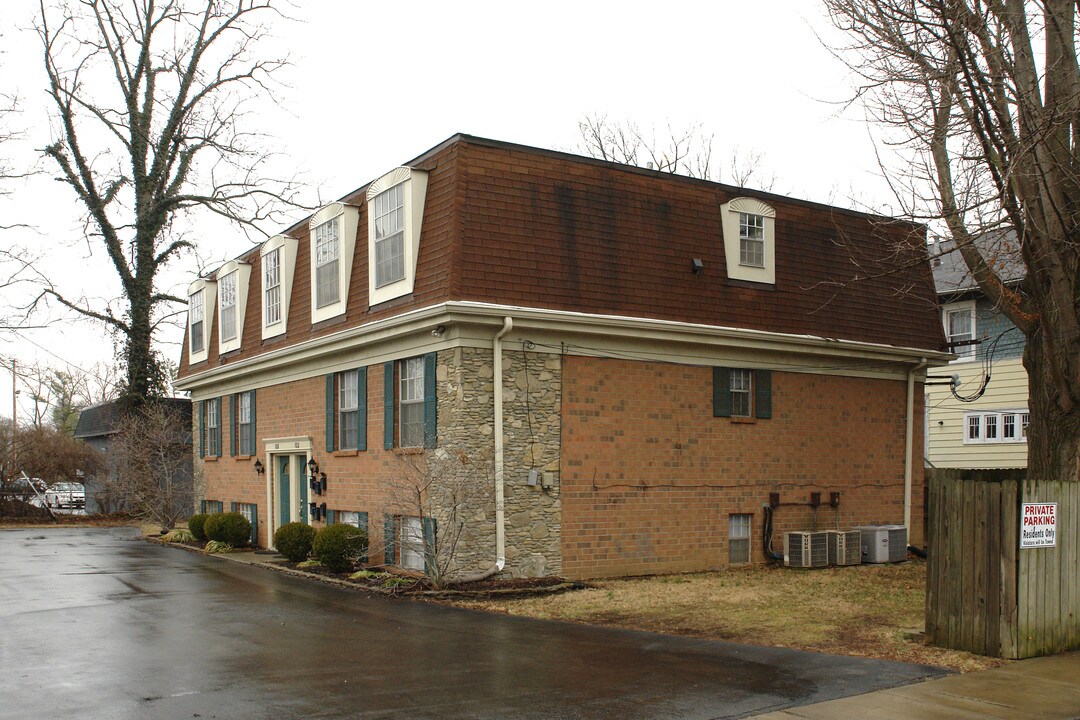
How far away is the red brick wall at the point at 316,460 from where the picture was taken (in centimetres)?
1747

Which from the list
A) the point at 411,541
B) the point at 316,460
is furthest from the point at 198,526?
the point at 411,541

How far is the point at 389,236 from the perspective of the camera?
16922 mm

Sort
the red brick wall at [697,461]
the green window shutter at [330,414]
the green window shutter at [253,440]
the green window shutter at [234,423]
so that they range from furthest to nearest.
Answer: the green window shutter at [234,423] < the green window shutter at [253,440] < the green window shutter at [330,414] < the red brick wall at [697,461]

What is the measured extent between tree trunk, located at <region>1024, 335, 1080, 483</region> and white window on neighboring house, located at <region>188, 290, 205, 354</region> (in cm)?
2046

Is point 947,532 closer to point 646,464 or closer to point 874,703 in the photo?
point 874,703

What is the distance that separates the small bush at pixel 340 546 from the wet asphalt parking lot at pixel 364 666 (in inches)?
80.2

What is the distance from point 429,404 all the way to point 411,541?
7.93ft

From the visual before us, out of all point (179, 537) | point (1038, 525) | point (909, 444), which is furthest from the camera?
point (179, 537)

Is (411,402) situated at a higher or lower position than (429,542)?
higher

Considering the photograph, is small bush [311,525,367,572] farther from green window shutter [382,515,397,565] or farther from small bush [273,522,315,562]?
small bush [273,522,315,562]

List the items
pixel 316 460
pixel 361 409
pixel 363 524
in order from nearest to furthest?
pixel 363 524 → pixel 361 409 → pixel 316 460

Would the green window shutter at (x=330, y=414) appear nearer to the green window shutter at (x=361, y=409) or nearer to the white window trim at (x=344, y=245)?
the green window shutter at (x=361, y=409)

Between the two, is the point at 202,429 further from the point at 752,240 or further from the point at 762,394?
the point at 752,240

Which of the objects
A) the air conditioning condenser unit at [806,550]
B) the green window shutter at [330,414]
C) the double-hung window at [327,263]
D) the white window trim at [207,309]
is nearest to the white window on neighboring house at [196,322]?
the white window trim at [207,309]
